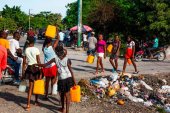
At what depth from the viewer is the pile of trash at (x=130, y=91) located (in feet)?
39.3

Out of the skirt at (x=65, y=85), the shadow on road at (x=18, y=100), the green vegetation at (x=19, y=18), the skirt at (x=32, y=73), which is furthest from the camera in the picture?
the green vegetation at (x=19, y=18)

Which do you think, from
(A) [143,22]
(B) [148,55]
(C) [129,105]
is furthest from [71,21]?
(C) [129,105]

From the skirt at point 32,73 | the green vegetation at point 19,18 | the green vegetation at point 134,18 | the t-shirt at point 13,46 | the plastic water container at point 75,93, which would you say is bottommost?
the plastic water container at point 75,93

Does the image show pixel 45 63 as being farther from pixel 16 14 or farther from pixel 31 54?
pixel 16 14

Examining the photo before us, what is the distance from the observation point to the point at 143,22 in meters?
32.3

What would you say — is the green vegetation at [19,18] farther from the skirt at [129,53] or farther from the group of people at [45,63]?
the group of people at [45,63]

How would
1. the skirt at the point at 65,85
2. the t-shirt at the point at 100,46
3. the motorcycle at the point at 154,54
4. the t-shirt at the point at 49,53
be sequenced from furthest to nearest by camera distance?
the motorcycle at the point at 154,54, the t-shirt at the point at 100,46, the t-shirt at the point at 49,53, the skirt at the point at 65,85

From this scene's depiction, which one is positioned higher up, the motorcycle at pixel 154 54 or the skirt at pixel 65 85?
the motorcycle at pixel 154 54

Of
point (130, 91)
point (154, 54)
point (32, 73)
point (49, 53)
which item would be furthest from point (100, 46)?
point (154, 54)

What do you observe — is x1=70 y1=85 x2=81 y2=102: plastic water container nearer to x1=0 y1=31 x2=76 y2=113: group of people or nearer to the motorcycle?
x1=0 y1=31 x2=76 y2=113: group of people

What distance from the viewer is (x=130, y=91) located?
13.1m

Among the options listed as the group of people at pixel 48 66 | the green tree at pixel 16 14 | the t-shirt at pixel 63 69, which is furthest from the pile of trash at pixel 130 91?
the green tree at pixel 16 14

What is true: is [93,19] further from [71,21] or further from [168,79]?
[168,79]

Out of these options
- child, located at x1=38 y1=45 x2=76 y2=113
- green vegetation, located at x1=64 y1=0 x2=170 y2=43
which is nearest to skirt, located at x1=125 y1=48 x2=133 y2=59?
child, located at x1=38 y1=45 x2=76 y2=113
